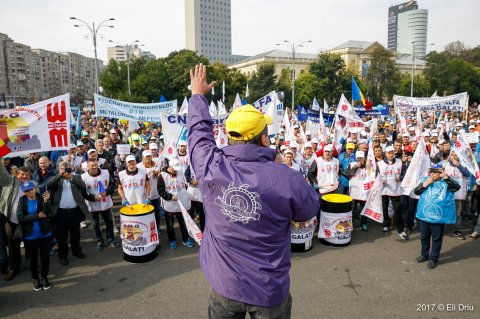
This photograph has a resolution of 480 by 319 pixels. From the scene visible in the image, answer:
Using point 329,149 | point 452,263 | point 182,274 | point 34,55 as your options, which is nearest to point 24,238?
point 182,274

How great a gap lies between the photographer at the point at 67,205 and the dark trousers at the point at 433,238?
20.8 feet

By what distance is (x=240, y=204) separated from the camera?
187 centimetres

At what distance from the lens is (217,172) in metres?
1.89

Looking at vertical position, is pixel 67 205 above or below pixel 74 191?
below

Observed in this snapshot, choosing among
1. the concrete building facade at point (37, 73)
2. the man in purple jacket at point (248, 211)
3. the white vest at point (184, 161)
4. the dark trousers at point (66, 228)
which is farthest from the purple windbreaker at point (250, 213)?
the concrete building facade at point (37, 73)

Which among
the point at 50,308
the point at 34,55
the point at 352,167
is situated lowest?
the point at 50,308

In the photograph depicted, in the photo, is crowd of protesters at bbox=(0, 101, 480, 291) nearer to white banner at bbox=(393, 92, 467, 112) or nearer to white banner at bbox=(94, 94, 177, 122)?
white banner at bbox=(94, 94, 177, 122)

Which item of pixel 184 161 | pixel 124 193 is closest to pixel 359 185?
pixel 184 161

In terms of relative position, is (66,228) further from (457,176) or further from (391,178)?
(457,176)

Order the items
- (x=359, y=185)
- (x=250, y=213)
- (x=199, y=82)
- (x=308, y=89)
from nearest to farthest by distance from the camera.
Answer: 1. (x=250, y=213)
2. (x=199, y=82)
3. (x=359, y=185)
4. (x=308, y=89)

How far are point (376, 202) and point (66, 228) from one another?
21.0 ft

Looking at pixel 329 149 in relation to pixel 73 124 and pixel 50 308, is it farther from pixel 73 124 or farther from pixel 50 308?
pixel 73 124

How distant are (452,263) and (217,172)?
604 centimetres

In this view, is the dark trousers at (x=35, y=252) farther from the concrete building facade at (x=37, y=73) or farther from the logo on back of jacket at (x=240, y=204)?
the concrete building facade at (x=37, y=73)
